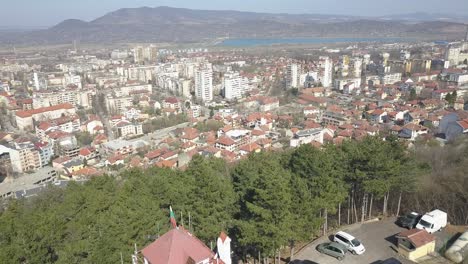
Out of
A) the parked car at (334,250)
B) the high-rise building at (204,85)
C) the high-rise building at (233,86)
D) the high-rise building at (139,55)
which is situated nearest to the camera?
the parked car at (334,250)

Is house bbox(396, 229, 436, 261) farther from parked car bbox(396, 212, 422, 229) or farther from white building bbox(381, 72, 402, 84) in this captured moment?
white building bbox(381, 72, 402, 84)

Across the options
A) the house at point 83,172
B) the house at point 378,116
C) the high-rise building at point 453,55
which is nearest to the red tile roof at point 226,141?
the house at point 83,172

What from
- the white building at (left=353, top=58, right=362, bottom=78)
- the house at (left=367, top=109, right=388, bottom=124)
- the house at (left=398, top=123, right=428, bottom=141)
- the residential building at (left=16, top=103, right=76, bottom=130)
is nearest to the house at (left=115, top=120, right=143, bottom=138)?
the residential building at (left=16, top=103, right=76, bottom=130)

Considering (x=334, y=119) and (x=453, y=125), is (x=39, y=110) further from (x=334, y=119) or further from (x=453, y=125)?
(x=453, y=125)

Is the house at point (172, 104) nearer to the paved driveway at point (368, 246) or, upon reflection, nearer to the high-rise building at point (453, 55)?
the paved driveway at point (368, 246)

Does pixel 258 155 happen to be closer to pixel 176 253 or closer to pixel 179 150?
pixel 176 253

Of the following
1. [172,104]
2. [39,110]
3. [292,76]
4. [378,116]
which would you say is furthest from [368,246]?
[292,76]
